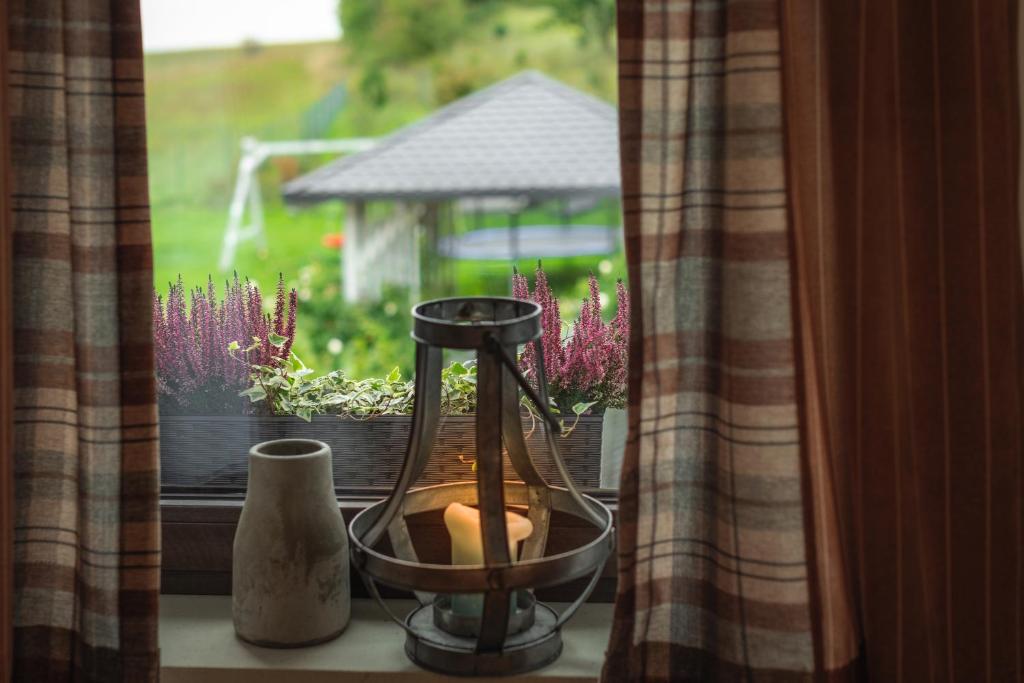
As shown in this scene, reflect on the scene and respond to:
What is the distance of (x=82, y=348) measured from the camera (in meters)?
1.04

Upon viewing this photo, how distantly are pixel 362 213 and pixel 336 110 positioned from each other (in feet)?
5.87

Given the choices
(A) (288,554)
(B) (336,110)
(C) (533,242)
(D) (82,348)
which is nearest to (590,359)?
(A) (288,554)

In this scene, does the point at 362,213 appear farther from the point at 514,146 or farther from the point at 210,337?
the point at 210,337

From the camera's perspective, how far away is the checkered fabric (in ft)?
3.13

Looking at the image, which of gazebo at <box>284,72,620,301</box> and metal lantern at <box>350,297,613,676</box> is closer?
metal lantern at <box>350,297,613,676</box>

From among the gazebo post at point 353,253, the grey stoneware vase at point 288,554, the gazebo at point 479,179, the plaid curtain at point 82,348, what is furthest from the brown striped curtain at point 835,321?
the gazebo post at point 353,253

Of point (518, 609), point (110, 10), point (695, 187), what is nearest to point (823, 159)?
point (695, 187)

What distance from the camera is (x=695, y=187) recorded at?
0.99 m

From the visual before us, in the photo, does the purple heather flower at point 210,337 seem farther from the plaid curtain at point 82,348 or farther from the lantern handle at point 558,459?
the lantern handle at point 558,459

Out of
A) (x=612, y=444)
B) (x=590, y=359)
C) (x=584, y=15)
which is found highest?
(x=584, y=15)

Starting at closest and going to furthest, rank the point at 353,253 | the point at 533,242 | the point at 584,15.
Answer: the point at 533,242
the point at 353,253
the point at 584,15

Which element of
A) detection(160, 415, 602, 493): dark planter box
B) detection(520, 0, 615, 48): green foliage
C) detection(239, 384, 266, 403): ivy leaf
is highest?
detection(520, 0, 615, 48): green foliage

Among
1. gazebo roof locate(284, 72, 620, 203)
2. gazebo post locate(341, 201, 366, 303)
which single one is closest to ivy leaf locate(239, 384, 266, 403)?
gazebo roof locate(284, 72, 620, 203)

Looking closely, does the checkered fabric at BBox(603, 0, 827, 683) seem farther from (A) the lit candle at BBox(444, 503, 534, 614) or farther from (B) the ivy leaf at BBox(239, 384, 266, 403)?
(B) the ivy leaf at BBox(239, 384, 266, 403)
